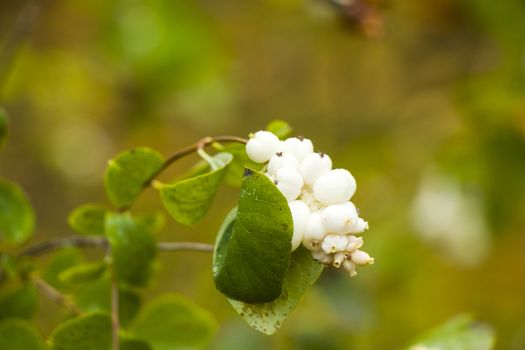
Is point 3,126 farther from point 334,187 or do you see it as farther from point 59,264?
point 334,187

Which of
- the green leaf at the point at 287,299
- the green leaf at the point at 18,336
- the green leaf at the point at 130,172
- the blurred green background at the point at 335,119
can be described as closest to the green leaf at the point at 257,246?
the green leaf at the point at 287,299

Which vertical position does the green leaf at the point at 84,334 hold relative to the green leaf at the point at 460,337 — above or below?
below

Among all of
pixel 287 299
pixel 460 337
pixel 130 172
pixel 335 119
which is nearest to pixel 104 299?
pixel 130 172

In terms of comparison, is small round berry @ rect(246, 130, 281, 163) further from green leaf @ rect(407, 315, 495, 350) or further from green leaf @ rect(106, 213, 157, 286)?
green leaf @ rect(407, 315, 495, 350)

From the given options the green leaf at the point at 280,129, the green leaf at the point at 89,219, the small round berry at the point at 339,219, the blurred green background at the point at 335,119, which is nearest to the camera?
the small round berry at the point at 339,219

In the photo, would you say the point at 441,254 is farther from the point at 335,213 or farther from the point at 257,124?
the point at 335,213

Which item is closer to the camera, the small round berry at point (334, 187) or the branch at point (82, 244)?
the small round berry at point (334, 187)

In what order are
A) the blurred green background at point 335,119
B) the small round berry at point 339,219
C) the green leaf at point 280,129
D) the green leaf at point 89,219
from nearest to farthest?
the small round berry at point 339,219 → the green leaf at point 280,129 → the green leaf at point 89,219 → the blurred green background at point 335,119

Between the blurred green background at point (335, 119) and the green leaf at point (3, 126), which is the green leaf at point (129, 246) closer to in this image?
the green leaf at point (3, 126)

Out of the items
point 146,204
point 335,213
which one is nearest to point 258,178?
point 335,213
